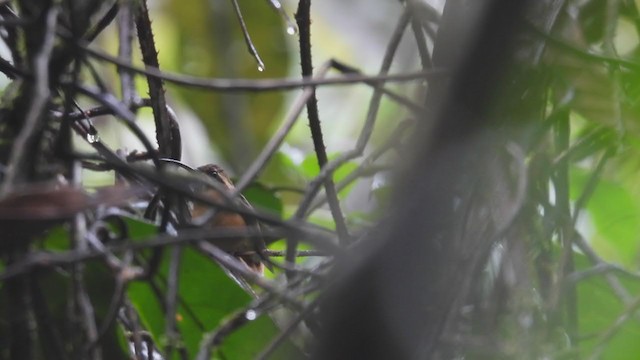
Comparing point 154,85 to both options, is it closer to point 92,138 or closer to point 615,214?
point 92,138

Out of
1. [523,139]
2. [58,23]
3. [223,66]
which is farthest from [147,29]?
[223,66]

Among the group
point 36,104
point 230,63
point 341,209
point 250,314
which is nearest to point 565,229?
point 341,209

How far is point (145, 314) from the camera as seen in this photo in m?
0.67

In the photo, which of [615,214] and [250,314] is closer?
[250,314]

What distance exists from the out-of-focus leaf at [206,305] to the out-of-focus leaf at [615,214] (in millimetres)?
524

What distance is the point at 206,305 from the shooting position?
688 millimetres

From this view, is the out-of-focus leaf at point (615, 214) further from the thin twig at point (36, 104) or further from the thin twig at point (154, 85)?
the thin twig at point (36, 104)

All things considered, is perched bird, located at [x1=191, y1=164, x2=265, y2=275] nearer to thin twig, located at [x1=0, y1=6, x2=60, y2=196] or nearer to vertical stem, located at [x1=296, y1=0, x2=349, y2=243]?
vertical stem, located at [x1=296, y1=0, x2=349, y2=243]

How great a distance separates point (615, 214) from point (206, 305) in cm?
61

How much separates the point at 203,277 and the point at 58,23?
0.22m

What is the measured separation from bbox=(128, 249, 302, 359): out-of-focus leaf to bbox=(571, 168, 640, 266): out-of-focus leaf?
524 millimetres

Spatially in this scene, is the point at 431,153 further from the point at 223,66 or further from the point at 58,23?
the point at 223,66

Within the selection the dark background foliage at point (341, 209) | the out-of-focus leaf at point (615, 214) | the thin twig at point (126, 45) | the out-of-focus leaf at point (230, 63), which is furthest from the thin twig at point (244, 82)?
the out-of-focus leaf at point (230, 63)

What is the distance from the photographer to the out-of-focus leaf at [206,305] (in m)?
0.67
